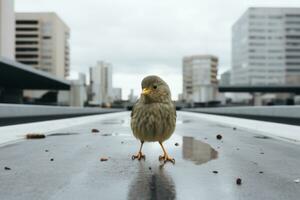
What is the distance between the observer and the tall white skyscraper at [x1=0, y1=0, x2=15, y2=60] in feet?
293

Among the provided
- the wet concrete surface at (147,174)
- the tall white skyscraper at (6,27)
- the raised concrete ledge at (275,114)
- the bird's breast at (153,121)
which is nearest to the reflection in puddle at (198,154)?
the wet concrete surface at (147,174)

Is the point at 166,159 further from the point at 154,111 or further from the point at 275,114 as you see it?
the point at 275,114

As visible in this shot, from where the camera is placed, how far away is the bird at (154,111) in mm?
5387

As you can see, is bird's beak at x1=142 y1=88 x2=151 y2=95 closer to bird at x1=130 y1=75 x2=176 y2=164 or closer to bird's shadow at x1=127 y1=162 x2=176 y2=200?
bird at x1=130 y1=75 x2=176 y2=164

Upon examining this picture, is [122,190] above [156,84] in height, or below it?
below

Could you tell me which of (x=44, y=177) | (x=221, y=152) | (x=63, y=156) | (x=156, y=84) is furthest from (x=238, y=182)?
(x=63, y=156)

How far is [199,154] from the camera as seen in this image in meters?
7.00

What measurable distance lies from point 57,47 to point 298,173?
171081mm

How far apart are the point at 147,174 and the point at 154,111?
A: 979 millimetres

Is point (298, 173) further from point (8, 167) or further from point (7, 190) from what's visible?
point (8, 167)

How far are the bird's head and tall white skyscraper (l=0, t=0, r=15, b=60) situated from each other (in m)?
91.2

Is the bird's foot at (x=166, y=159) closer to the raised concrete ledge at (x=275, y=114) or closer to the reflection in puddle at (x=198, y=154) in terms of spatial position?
the reflection in puddle at (x=198, y=154)

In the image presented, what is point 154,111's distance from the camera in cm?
541

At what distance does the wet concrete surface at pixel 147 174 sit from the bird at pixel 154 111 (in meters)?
0.52
